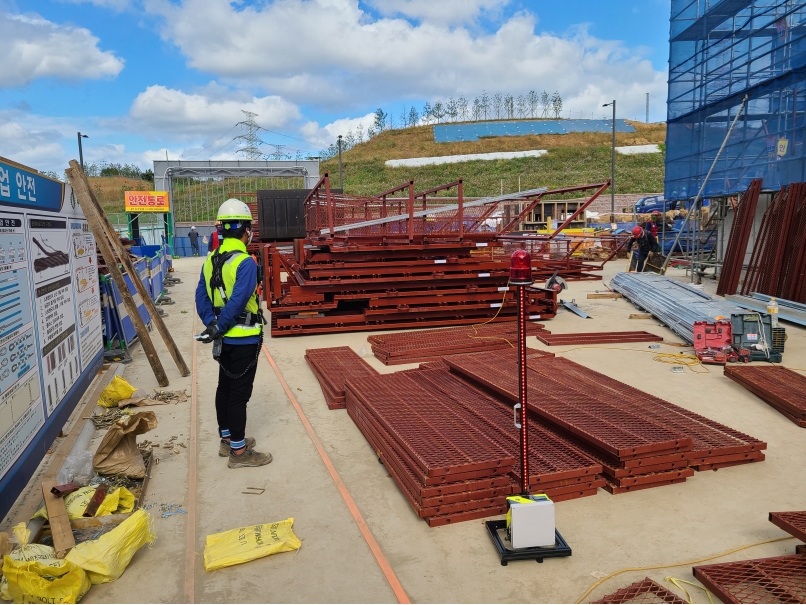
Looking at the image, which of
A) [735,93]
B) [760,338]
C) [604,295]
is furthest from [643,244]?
[760,338]

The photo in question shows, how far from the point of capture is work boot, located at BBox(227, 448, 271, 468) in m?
4.98

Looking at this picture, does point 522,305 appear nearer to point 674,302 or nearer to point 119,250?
point 119,250

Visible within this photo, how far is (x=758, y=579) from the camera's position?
3160 mm

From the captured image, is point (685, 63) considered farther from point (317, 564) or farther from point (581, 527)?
point (317, 564)

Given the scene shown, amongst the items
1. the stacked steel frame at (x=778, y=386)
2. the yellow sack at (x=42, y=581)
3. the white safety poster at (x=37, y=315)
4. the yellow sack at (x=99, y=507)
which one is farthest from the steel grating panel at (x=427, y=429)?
the stacked steel frame at (x=778, y=386)

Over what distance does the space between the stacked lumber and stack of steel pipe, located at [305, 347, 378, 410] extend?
81.1 inches

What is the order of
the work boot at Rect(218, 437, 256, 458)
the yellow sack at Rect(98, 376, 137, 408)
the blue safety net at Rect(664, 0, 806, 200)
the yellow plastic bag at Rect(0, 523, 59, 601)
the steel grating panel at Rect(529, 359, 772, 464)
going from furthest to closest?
the blue safety net at Rect(664, 0, 806, 200) < the yellow sack at Rect(98, 376, 137, 408) < the work boot at Rect(218, 437, 256, 458) < the steel grating panel at Rect(529, 359, 772, 464) < the yellow plastic bag at Rect(0, 523, 59, 601)

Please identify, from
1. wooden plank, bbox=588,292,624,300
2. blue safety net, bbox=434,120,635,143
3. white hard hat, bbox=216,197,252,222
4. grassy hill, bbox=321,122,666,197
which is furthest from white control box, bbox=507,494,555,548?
blue safety net, bbox=434,120,635,143

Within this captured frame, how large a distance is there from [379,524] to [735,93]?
652 inches

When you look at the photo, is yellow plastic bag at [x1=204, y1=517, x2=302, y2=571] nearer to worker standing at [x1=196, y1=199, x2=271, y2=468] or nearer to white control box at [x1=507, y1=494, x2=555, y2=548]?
worker standing at [x1=196, y1=199, x2=271, y2=468]

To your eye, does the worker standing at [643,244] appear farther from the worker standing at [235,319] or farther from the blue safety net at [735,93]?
the worker standing at [235,319]

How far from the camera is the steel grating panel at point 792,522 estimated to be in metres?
3.29

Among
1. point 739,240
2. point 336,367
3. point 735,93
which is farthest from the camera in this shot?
point 735,93

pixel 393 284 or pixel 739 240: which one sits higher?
pixel 739 240
